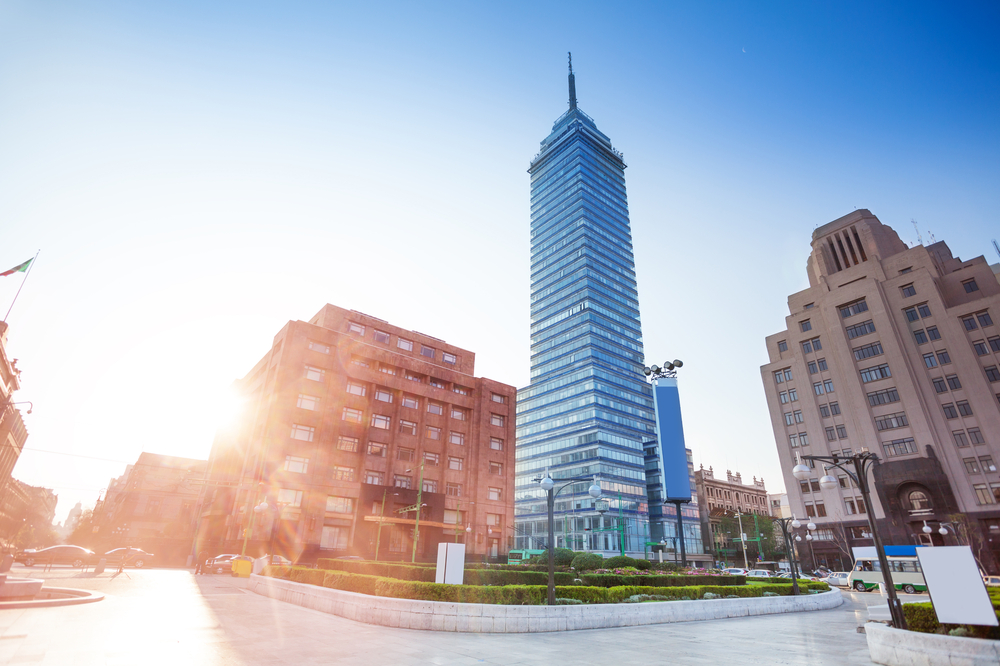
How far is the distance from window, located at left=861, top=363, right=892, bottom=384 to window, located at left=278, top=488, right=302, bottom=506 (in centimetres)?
7303

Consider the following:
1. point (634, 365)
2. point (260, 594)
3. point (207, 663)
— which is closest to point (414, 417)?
point (260, 594)

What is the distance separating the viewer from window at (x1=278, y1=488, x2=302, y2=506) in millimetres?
41750

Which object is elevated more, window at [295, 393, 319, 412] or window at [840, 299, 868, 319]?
window at [840, 299, 868, 319]

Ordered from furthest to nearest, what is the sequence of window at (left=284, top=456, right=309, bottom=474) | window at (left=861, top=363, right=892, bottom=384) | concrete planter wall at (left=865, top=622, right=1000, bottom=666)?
1. window at (left=861, top=363, right=892, bottom=384)
2. window at (left=284, top=456, right=309, bottom=474)
3. concrete planter wall at (left=865, top=622, right=1000, bottom=666)

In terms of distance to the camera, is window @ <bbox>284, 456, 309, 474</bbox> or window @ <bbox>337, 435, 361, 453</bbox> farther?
window @ <bbox>337, 435, 361, 453</bbox>

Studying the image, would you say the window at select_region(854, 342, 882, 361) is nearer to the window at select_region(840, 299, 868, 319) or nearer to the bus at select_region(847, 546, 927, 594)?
the window at select_region(840, 299, 868, 319)

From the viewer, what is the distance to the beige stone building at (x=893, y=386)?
172ft

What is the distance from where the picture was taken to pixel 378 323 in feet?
186

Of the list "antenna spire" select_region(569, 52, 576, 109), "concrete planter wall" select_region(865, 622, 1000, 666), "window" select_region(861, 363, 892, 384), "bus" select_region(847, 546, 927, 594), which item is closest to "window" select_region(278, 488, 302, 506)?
"concrete planter wall" select_region(865, 622, 1000, 666)

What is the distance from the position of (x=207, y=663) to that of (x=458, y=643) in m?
5.77

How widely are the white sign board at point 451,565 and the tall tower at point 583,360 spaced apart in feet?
244

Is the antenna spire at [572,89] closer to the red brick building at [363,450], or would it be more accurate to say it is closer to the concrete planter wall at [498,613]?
→ the red brick building at [363,450]

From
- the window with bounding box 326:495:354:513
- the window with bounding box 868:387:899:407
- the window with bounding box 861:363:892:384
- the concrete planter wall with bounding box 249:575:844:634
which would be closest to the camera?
the concrete planter wall with bounding box 249:575:844:634

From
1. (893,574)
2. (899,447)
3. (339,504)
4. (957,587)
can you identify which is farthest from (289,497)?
(899,447)
